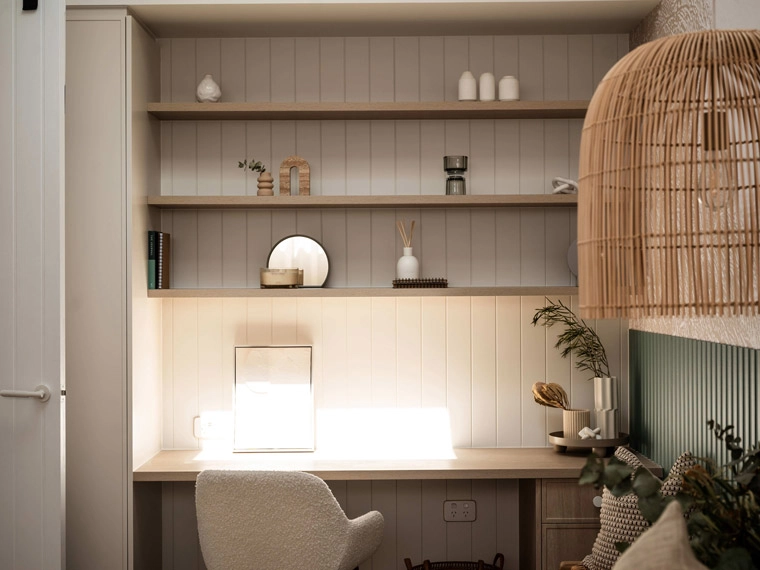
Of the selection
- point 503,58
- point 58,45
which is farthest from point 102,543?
point 503,58

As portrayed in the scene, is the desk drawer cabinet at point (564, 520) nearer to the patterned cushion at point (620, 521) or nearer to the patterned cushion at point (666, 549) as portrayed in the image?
the patterned cushion at point (620, 521)

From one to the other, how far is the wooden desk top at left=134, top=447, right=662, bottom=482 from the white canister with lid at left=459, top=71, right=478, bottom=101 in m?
1.42

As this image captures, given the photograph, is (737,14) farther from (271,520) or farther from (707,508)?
(271,520)

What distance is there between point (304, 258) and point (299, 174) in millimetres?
340

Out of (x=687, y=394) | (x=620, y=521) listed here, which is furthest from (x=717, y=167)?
(x=687, y=394)

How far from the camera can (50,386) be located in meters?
2.59

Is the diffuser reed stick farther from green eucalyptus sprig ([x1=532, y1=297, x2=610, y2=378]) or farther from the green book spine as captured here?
the green book spine

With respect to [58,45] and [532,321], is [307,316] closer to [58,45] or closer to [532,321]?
[532,321]

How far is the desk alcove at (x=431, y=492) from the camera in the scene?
2.98 metres

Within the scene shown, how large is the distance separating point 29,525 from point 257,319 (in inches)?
46.9

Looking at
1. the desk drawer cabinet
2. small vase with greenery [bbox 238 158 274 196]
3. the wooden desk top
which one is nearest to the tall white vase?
the wooden desk top

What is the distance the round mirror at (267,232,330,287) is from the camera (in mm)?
3365

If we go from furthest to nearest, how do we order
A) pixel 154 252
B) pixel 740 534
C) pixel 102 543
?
pixel 154 252
pixel 102 543
pixel 740 534

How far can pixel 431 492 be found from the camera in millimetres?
3451
